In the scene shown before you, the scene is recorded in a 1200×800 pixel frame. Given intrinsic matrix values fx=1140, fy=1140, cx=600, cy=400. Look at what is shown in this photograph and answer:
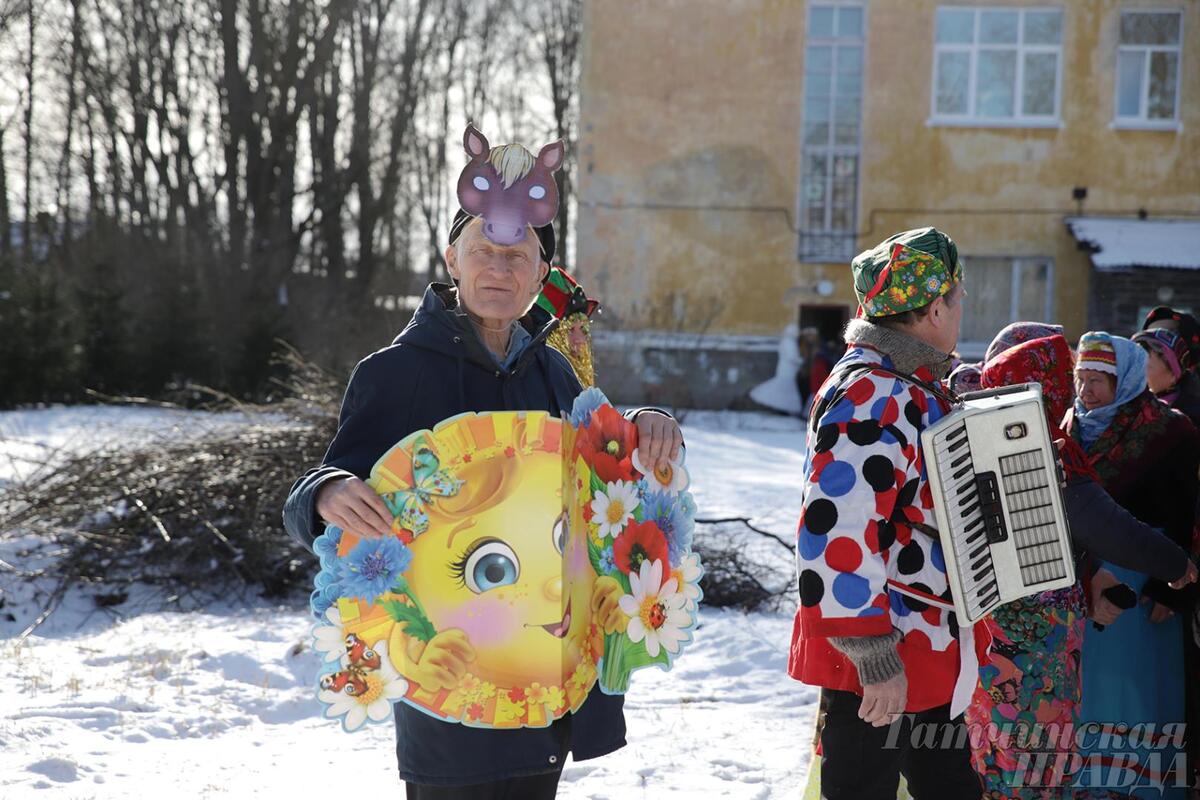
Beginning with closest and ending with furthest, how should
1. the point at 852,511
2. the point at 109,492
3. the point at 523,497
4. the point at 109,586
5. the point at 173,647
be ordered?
the point at 523,497
the point at 852,511
the point at 173,647
the point at 109,586
the point at 109,492

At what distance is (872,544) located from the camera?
2.63 metres

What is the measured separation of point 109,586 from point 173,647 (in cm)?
121

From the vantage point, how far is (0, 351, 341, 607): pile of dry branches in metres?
6.97

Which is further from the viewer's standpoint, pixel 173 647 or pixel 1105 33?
pixel 1105 33

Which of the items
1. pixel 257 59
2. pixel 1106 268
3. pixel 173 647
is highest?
pixel 257 59

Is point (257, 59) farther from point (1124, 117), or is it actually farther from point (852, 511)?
point (852, 511)

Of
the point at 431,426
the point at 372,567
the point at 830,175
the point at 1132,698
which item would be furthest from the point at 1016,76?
the point at 372,567

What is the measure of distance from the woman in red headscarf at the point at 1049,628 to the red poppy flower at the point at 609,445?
4.72 ft

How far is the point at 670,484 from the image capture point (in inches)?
105

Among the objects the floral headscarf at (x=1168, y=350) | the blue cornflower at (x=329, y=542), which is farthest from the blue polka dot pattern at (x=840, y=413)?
the floral headscarf at (x=1168, y=350)

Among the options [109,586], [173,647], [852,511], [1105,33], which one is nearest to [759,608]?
[173,647]

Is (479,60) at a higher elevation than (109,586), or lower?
higher

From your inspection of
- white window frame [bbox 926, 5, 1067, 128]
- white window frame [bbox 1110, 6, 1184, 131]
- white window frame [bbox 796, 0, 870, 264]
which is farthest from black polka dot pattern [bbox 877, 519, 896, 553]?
white window frame [bbox 1110, 6, 1184, 131]

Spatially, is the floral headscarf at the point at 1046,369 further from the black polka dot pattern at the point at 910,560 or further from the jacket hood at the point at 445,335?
the jacket hood at the point at 445,335
